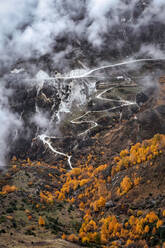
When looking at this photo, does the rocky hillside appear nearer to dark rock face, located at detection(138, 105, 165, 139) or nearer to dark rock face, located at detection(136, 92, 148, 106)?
dark rock face, located at detection(138, 105, 165, 139)

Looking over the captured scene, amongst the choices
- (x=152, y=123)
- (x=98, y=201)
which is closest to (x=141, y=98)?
(x=152, y=123)

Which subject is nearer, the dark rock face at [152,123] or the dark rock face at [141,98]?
the dark rock face at [152,123]

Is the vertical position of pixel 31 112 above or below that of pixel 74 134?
above

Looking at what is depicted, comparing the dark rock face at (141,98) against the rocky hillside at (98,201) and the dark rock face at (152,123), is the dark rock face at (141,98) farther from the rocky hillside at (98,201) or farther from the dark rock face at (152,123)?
the dark rock face at (152,123)

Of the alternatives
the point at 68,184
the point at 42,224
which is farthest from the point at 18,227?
the point at 68,184

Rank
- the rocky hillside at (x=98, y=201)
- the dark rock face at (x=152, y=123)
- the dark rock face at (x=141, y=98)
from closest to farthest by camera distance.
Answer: the rocky hillside at (x=98, y=201)
the dark rock face at (x=152, y=123)
the dark rock face at (x=141, y=98)

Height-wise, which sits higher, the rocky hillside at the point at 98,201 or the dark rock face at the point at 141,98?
the dark rock face at the point at 141,98

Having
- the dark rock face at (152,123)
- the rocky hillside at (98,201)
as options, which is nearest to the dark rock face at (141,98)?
the rocky hillside at (98,201)

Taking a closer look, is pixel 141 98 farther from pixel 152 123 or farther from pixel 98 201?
pixel 98 201

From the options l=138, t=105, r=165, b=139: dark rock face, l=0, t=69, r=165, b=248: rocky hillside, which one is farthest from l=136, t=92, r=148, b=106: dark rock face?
l=138, t=105, r=165, b=139: dark rock face

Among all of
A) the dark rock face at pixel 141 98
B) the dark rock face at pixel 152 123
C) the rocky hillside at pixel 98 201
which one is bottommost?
the rocky hillside at pixel 98 201

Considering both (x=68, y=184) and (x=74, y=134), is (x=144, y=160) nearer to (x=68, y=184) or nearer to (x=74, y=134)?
(x=68, y=184)
